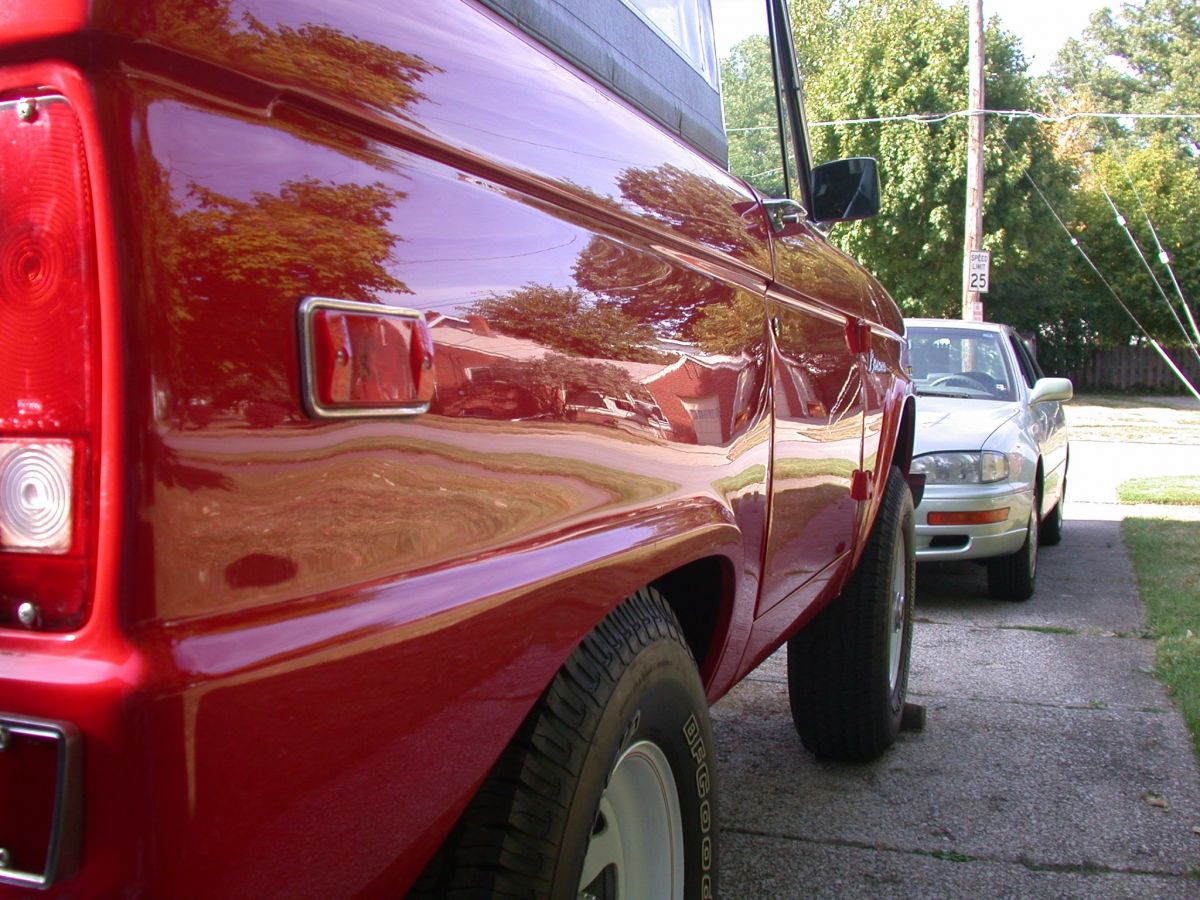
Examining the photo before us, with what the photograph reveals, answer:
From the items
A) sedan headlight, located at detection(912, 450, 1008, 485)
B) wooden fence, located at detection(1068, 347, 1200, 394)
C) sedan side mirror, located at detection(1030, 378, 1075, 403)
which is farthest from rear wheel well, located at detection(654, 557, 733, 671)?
wooden fence, located at detection(1068, 347, 1200, 394)

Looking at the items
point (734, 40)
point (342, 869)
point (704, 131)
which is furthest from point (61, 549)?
point (734, 40)

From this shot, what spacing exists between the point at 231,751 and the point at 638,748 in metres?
0.89

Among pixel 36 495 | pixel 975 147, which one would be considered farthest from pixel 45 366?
pixel 975 147

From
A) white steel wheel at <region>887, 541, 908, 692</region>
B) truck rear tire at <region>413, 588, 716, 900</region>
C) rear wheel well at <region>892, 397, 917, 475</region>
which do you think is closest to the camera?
truck rear tire at <region>413, 588, 716, 900</region>

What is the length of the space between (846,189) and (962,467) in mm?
3629

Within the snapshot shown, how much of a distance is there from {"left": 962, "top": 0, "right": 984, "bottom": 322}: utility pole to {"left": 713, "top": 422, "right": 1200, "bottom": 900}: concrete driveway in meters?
12.1

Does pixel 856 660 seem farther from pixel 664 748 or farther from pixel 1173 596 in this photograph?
pixel 1173 596

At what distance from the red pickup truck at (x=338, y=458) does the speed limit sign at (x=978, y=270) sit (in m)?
16.1

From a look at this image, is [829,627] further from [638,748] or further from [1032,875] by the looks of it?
[638,748]

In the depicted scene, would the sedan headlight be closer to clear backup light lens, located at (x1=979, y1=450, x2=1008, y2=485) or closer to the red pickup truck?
clear backup light lens, located at (x1=979, y1=450, x2=1008, y2=485)

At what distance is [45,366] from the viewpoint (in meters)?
0.98

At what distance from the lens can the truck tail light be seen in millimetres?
969

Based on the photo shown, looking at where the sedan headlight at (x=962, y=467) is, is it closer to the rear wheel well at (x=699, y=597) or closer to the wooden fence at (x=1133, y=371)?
the rear wheel well at (x=699, y=597)

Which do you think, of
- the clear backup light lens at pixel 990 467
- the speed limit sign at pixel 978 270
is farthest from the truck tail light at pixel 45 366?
the speed limit sign at pixel 978 270
